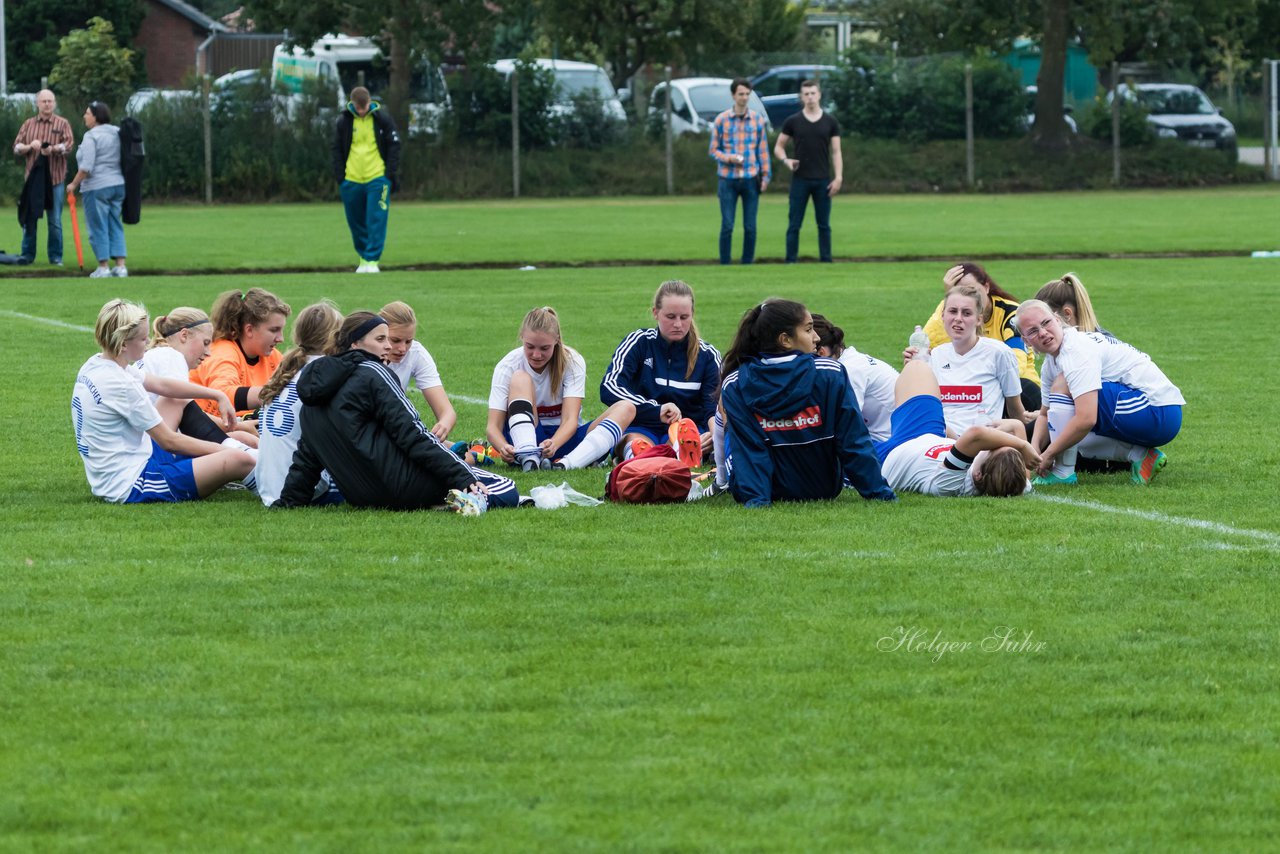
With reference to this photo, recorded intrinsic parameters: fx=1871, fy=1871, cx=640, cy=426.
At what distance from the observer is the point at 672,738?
4.94m

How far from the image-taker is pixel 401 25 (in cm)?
4034

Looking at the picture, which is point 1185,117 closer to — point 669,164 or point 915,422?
point 669,164

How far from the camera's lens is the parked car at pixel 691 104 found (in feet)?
136

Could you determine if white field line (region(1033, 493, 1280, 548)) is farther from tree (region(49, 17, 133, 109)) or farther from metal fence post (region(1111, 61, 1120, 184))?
tree (region(49, 17, 133, 109))

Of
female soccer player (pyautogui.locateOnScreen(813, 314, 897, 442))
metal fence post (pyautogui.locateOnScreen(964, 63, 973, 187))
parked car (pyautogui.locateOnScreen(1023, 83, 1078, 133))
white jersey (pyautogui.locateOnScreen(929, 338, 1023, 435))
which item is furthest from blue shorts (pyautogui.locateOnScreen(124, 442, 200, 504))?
parked car (pyautogui.locateOnScreen(1023, 83, 1078, 133))

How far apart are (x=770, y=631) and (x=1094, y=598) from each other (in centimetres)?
124

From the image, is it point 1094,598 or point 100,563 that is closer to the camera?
point 1094,598

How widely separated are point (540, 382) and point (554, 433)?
11.6 inches

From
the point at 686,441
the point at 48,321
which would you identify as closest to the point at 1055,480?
the point at 686,441

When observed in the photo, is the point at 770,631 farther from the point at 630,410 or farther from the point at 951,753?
the point at 630,410

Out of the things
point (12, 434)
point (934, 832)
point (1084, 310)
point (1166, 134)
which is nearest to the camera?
point (934, 832)

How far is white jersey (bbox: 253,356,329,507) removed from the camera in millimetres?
8383

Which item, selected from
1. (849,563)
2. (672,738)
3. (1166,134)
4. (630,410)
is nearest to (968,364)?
(630,410)

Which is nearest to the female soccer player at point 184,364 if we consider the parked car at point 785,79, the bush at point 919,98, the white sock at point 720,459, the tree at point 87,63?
the white sock at point 720,459
